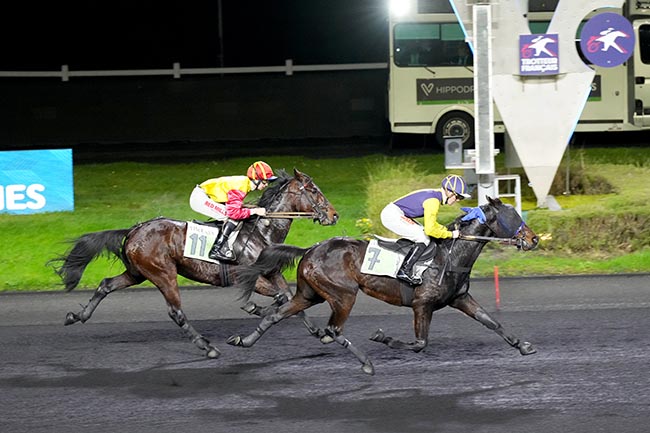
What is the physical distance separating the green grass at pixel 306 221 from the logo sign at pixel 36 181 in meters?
0.26

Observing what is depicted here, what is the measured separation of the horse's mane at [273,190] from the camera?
11.9 metres

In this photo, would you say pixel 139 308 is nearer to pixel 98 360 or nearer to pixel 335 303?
pixel 98 360

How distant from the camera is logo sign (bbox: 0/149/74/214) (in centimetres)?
1797

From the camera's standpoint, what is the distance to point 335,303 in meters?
10.5

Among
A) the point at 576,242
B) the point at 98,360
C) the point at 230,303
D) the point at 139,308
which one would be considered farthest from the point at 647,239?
the point at 98,360

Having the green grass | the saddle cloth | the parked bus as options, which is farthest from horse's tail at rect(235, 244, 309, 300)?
the parked bus

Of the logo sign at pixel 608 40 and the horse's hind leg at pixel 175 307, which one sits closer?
the horse's hind leg at pixel 175 307

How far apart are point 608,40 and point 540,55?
3.23 feet

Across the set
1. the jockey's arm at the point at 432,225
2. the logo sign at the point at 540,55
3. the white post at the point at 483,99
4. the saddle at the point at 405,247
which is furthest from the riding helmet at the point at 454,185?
the logo sign at the point at 540,55

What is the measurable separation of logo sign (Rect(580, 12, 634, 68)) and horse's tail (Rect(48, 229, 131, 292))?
314 inches

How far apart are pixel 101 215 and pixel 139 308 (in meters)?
5.04

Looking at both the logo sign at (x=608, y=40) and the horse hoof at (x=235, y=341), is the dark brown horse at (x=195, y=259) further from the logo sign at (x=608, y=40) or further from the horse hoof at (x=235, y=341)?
the logo sign at (x=608, y=40)

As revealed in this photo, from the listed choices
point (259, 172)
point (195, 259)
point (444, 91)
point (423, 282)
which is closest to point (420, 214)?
point (423, 282)

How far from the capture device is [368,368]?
33.6 feet
